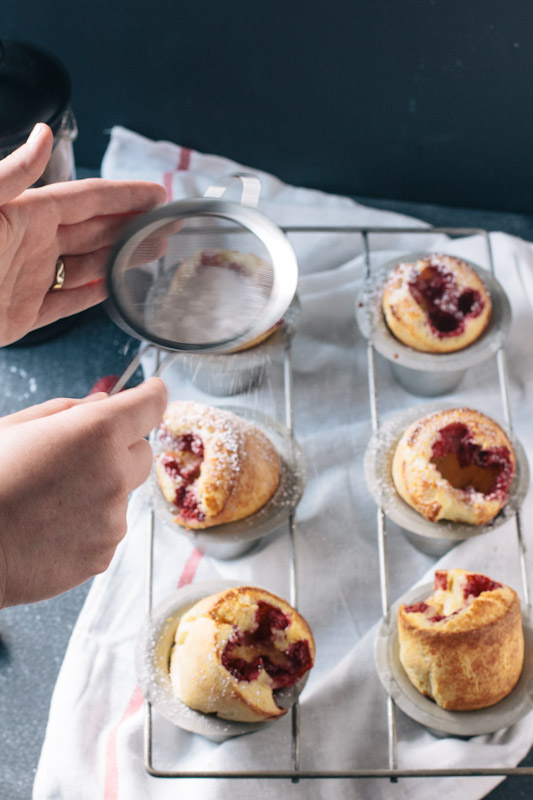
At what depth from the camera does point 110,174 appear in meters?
1.63

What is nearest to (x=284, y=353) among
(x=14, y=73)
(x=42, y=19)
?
(x=14, y=73)

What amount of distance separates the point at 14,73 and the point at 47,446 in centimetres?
62

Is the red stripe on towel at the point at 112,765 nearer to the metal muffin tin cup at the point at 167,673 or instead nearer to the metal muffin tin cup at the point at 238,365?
the metal muffin tin cup at the point at 167,673

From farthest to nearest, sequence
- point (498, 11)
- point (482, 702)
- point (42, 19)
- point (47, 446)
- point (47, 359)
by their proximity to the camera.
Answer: point (47, 359) < point (42, 19) < point (498, 11) < point (482, 702) < point (47, 446)

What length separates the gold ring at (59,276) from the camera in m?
1.20

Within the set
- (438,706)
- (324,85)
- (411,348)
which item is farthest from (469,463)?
(324,85)

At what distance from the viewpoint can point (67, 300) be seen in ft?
4.03

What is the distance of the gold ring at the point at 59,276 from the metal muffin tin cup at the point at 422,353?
475 millimetres

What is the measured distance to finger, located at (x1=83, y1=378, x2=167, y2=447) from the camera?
0.95 m

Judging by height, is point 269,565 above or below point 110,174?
below

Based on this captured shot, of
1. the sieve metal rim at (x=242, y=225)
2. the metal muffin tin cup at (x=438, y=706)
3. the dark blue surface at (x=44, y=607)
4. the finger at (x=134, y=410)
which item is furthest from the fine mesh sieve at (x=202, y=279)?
the metal muffin tin cup at (x=438, y=706)

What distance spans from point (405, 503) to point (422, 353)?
0.83 feet

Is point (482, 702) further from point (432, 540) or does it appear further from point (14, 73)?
point (14, 73)

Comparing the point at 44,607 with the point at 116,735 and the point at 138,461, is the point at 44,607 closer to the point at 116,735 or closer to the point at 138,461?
the point at 116,735
